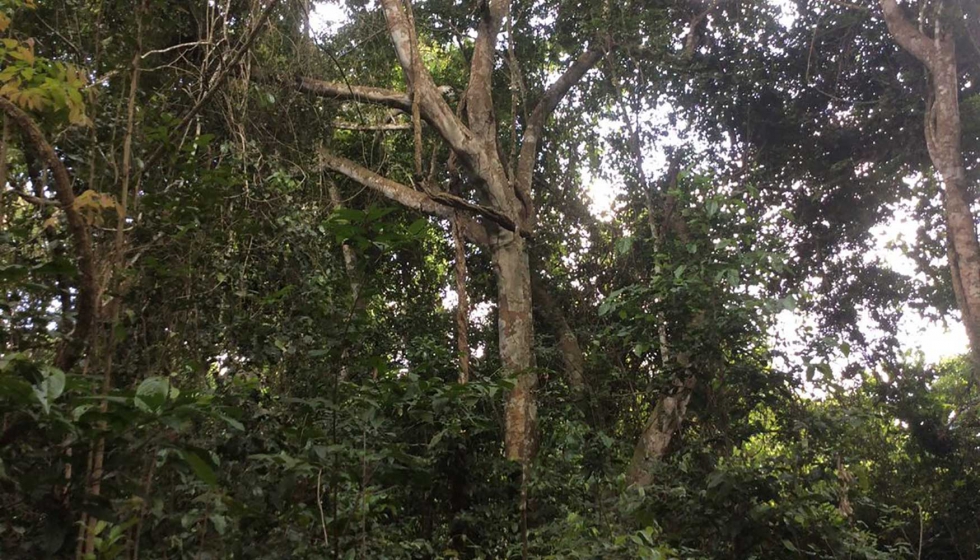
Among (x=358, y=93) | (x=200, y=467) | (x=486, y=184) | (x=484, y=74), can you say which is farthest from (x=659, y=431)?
(x=200, y=467)

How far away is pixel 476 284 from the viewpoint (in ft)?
23.3

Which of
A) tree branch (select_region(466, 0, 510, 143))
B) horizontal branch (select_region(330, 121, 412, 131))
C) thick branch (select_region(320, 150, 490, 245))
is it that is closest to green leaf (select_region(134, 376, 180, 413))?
thick branch (select_region(320, 150, 490, 245))

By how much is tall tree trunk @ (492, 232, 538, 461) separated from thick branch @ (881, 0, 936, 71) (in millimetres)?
3876

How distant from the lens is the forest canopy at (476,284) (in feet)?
6.51

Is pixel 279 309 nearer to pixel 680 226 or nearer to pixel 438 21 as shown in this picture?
pixel 680 226

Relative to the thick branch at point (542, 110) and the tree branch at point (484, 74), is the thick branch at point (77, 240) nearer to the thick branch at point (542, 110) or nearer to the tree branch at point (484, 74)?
the tree branch at point (484, 74)

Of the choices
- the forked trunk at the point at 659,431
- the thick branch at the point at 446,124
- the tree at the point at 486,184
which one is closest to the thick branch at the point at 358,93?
the tree at the point at 486,184

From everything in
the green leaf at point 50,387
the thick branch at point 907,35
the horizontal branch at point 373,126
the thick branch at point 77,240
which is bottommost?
the green leaf at point 50,387

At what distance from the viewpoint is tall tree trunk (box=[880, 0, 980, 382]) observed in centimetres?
564

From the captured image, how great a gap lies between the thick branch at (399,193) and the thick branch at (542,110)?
0.57 m

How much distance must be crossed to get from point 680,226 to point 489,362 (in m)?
2.01

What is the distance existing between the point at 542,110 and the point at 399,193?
5.35ft

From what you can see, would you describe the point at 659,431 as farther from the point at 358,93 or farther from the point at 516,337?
the point at 358,93

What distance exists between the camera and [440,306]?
7.19m
